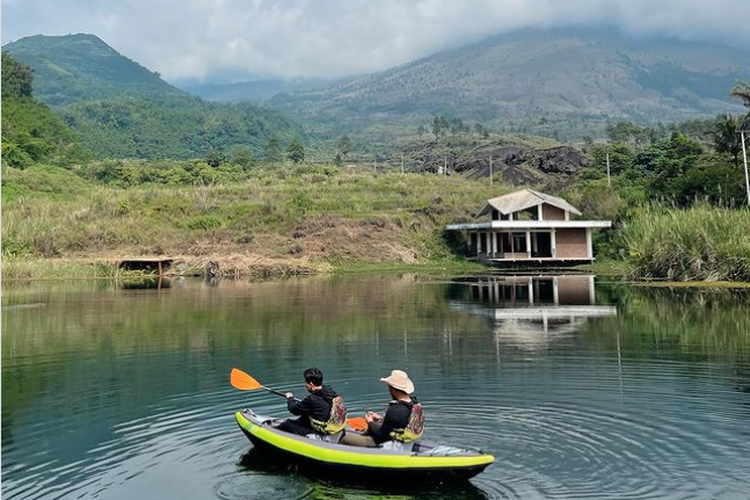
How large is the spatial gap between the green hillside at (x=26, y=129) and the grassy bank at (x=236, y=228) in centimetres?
1617

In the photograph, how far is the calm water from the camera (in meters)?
8.19

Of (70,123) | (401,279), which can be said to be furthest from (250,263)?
(70,123)

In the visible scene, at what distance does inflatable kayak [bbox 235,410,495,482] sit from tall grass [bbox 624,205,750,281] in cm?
2122

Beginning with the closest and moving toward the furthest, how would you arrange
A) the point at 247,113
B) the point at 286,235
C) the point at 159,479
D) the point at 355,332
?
the point at 159,479
the point at 355,332
the point at 286,235
the point at 247,113

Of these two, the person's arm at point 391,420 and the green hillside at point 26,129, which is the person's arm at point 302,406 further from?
the green hillside at point 26,129

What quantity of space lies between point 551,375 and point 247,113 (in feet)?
505

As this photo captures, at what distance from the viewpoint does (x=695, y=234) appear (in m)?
26.6

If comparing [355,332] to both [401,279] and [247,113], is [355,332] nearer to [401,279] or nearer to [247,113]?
[401,279]

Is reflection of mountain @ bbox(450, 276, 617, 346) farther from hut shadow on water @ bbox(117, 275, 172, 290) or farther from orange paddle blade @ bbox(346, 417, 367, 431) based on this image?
hut shadow on water @ bbox(117, 275, 172, 290)

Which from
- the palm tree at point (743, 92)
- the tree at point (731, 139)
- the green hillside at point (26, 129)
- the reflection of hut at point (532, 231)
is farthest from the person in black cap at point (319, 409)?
the green hillside at point (26, 129)

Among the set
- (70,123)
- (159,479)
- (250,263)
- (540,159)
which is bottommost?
(159,479)

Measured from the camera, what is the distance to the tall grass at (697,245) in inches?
1015

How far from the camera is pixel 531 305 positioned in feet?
77.6

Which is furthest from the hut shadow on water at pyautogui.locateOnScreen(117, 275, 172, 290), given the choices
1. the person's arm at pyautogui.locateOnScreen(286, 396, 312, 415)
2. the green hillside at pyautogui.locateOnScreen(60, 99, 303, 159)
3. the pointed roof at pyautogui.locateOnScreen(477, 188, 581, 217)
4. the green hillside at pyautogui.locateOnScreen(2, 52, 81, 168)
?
the green hillside at pyautogui.locateOnScreen(60, 99, 303, 159)
